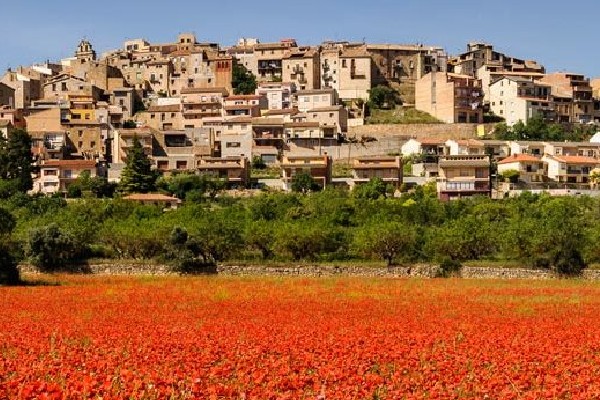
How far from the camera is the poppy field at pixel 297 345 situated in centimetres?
1141

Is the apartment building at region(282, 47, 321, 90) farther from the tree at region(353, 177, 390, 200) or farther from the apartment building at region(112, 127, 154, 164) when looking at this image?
the tree at region(353, 177, 390, 200)

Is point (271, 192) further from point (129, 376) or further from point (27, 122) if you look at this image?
point (129, 376)

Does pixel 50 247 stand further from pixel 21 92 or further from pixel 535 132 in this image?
pixel 21 92

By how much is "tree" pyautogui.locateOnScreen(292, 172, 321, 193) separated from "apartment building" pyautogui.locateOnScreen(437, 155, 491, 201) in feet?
34.1

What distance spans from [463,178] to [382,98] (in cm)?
3463

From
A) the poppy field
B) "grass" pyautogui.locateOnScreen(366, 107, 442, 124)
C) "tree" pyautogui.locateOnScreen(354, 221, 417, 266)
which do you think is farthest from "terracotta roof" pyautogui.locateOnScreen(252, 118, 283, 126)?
the poppy field

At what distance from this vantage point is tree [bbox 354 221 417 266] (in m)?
51.9

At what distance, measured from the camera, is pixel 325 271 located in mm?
48844

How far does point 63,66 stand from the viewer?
134m

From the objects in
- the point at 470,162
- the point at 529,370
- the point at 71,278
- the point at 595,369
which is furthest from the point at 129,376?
the point at 470,162

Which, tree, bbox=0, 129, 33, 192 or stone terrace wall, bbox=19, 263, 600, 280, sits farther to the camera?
tree, bbox=0, 129, 33, 192

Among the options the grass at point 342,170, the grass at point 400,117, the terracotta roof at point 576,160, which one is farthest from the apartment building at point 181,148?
the terracotta roof at point 576,160

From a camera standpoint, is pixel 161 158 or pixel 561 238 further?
pixel 161 158

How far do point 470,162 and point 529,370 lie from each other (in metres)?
65.4
